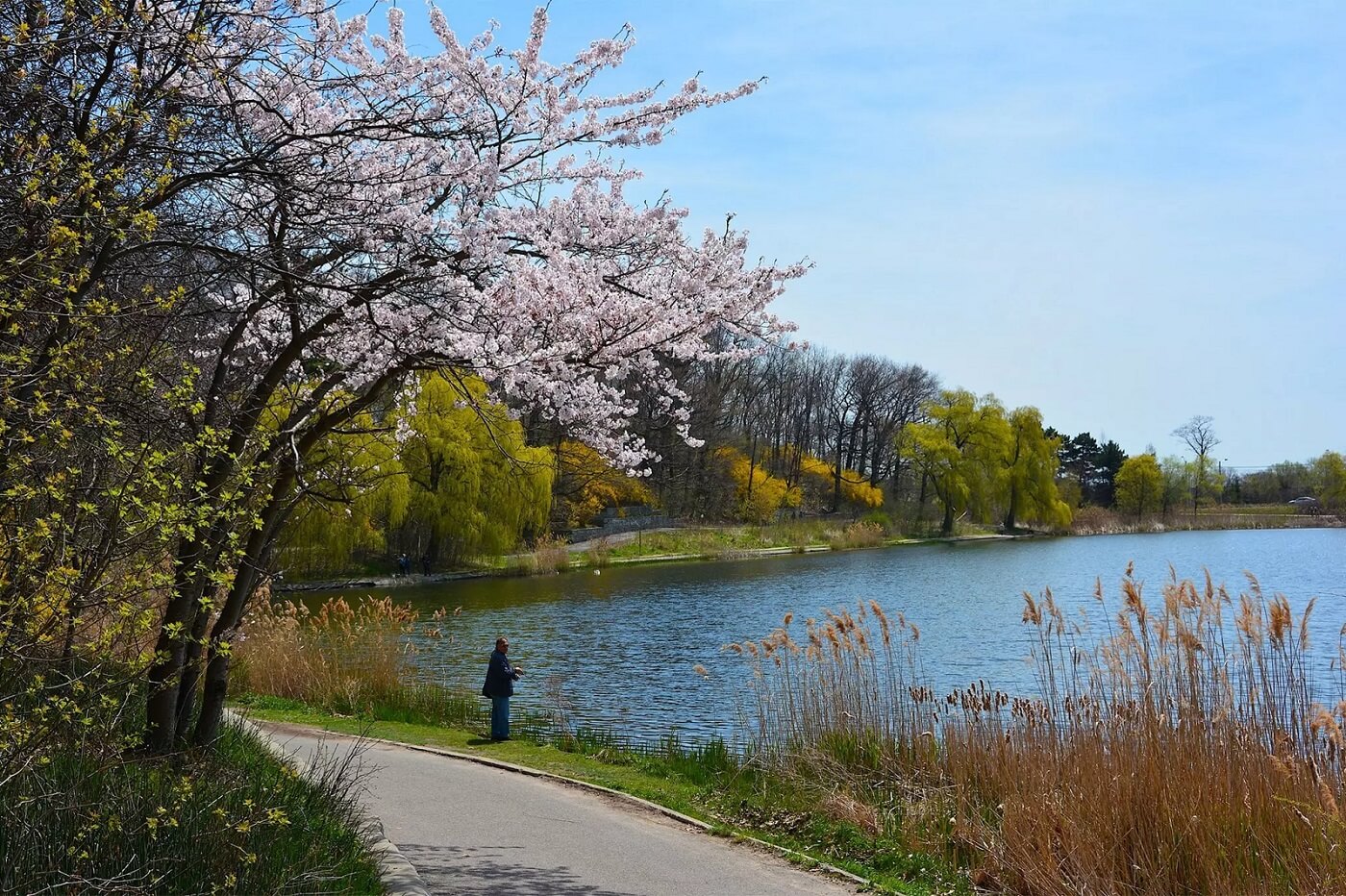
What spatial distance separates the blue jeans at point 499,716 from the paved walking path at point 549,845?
2219mm

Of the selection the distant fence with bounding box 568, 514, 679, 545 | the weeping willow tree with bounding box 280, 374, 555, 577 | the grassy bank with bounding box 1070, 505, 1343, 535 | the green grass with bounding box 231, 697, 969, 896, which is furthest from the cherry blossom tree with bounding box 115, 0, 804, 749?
the grassy bank with bounding box 1070, 505, 1343, 535

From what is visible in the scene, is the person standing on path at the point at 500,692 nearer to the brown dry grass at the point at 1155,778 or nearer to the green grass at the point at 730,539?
the brown dry grass at the point at 1155,778

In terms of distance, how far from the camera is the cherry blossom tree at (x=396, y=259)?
574 cm

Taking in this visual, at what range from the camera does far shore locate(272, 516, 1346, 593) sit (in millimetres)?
33875

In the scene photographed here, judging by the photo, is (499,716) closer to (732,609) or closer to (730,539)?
(732,609)

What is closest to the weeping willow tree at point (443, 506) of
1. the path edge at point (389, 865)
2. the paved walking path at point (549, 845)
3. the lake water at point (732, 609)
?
the lake water at point (732, 609)

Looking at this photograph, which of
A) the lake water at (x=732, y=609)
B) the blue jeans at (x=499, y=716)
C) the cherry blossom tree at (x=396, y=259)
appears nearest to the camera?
the cherry blossom tree at (x=396, y=259)

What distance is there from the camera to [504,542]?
125 ft

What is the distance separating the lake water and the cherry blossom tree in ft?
17.2

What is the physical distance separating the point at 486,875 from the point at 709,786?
3.54 m

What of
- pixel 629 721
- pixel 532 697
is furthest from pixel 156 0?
pixel 532 697

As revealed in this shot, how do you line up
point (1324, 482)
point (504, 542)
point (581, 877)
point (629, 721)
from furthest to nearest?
1. point (1324, 482)
2. point (504, 542)
3. point (629, 721)
4. point (581, 877)

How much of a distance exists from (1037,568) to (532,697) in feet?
93.3

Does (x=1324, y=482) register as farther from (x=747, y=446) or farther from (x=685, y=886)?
(x=685, y=886)
